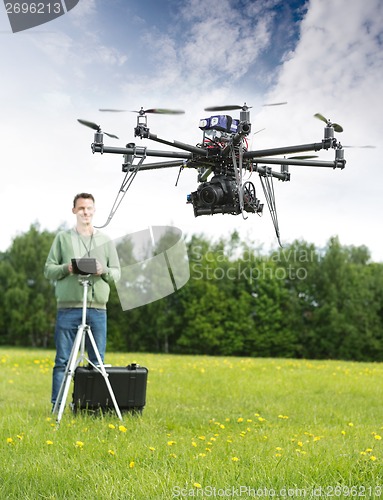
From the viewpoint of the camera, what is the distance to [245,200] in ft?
13.5

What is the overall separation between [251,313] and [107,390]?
34904 millimetres

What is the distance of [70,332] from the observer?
675cm

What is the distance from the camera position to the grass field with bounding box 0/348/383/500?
4020mm

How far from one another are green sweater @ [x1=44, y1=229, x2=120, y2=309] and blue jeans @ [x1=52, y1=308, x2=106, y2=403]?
86 mm

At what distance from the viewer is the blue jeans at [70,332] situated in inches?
264

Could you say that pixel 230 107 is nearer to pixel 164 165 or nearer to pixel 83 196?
pixel 164 165

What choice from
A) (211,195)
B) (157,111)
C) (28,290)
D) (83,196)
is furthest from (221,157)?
(28,290)

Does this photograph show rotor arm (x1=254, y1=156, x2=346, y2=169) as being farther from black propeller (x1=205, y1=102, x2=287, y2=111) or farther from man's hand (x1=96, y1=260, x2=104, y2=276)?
man's hand (x1=96, y1=260, x2=104, y2=276)

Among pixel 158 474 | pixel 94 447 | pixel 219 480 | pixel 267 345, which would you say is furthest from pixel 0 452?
pixel 267 345

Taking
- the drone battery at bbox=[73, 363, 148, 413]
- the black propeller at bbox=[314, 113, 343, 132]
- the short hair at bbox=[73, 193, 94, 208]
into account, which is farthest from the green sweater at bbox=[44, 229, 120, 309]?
the black propeller at bbox=[314, 113, 343, 132]

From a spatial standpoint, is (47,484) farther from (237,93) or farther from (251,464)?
(237,93)

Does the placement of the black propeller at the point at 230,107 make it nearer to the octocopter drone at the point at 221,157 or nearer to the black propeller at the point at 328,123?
the octocopter drone at the point at 221,157

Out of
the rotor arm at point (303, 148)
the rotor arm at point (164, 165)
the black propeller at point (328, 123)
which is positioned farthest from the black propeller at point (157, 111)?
the black propeller at point (328, 123)

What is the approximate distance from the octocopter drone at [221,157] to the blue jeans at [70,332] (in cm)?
298
